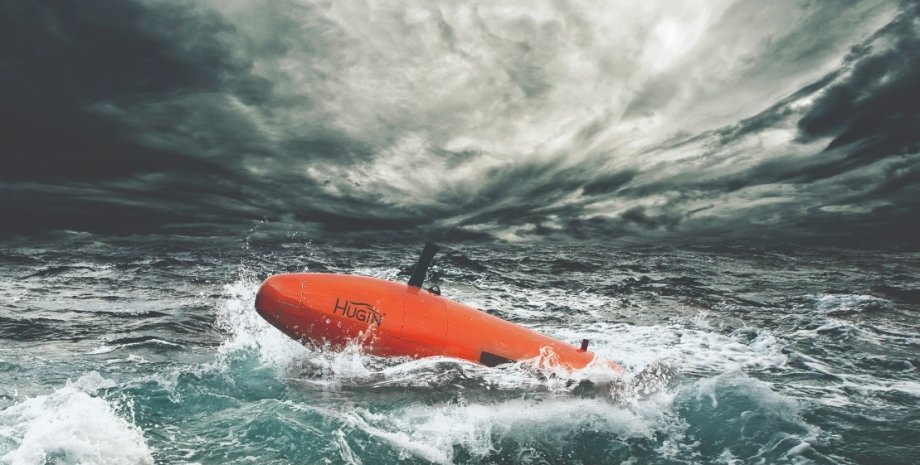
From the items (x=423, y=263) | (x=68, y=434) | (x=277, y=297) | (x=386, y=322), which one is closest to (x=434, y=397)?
(x=386, y=322)

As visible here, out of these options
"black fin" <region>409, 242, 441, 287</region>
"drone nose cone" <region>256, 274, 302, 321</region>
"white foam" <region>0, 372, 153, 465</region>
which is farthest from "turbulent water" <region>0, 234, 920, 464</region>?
"black fin" <region>409, 242, 441, 287</region>

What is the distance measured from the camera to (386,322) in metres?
7.14

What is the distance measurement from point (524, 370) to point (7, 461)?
5738mm

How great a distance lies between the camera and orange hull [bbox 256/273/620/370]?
7.05 metres

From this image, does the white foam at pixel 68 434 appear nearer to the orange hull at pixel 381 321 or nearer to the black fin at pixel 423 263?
the orange hull at pixel 381 321

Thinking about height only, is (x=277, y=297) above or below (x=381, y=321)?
above

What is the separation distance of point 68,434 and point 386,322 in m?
3.70

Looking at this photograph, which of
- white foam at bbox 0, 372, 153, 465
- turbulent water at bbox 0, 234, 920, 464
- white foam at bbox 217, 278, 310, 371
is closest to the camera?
white foam at bbox 0, 372, 153, 465

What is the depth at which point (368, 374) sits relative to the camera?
7.05 metres

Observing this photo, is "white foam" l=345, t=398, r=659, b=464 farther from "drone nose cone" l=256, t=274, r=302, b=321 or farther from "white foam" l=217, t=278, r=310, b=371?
"white foam" l=217, t=278, r=310, b=371

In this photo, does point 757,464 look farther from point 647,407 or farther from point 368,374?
point 368,374

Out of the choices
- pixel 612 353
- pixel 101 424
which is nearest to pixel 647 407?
pixel 612 353

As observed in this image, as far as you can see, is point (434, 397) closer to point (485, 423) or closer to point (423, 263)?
point (485, 423)

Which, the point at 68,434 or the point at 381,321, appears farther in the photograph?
the point at 381,321
